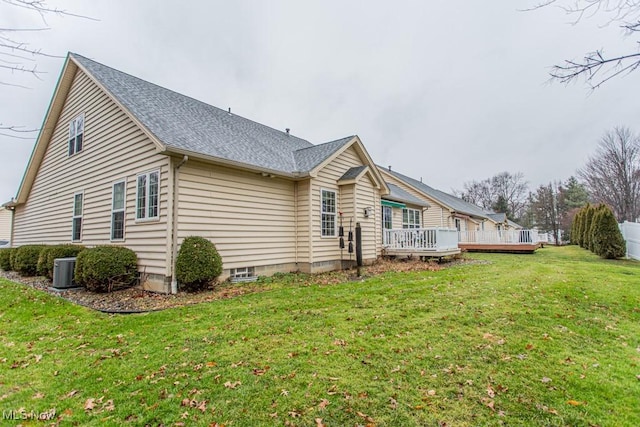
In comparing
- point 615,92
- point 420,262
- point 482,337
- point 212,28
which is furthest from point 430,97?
point 482,337

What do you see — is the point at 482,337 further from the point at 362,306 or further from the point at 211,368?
the point at 211,368

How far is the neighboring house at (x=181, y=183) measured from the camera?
789 cm

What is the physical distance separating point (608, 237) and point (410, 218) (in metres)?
9.06

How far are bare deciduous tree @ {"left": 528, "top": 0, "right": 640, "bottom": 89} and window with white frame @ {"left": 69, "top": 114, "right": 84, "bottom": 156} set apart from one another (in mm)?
13589

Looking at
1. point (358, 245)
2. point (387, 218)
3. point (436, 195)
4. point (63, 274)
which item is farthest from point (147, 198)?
point (436, 195)

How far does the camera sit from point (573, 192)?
45125 mm

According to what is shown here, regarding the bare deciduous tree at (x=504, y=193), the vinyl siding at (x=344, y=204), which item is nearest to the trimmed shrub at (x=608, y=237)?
the vinyl siding at (x=344, y=204)

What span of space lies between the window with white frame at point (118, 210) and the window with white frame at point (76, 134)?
11.9 ft

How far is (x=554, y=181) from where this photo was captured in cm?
4756

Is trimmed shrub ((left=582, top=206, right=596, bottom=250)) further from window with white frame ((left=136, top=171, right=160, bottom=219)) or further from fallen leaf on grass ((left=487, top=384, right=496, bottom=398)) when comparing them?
window with white frame ((left=136, top=171, right=160, bottom=219))

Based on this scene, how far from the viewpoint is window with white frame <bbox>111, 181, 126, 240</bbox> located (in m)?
9.07

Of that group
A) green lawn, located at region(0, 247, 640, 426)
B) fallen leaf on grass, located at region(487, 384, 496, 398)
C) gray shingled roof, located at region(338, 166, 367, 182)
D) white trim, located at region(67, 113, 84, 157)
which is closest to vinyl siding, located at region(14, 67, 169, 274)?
white trim, located at region(67, 113, 84, 157)

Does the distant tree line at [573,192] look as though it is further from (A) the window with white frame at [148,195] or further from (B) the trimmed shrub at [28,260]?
(B) the trimmed shrub at [28,260]

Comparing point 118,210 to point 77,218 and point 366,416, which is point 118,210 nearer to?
point 77,218
